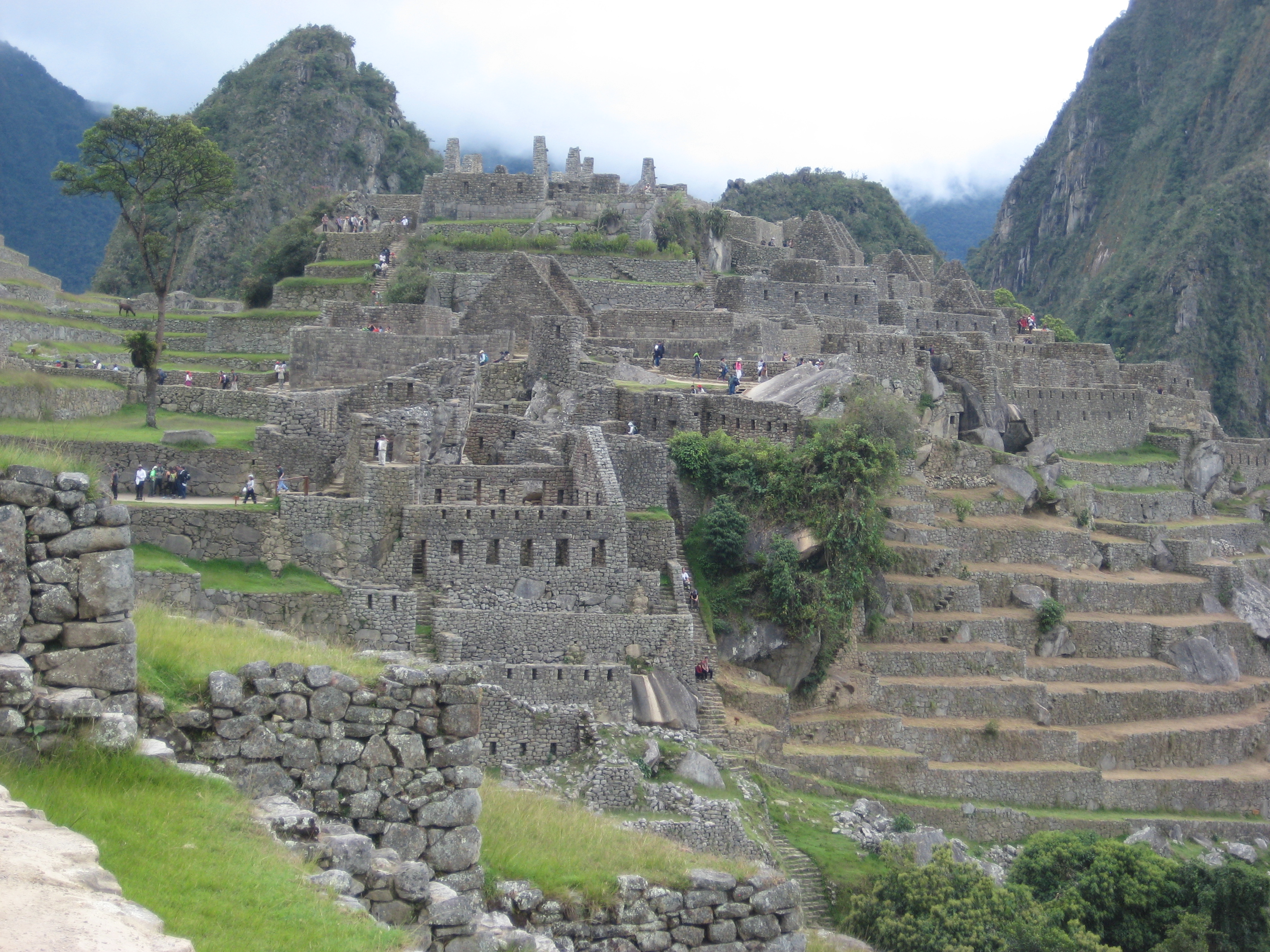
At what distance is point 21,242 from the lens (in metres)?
67.3

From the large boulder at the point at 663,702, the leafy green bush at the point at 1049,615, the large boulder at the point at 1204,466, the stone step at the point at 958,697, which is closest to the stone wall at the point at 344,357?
the large boulder at the point at 663,702

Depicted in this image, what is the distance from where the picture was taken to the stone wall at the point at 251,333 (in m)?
36.2

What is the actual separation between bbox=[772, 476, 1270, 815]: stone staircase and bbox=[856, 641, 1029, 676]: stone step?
41 mm

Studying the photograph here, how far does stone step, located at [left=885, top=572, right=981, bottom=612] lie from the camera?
31.4 meters

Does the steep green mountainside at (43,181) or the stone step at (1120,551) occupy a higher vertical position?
the steep green mountainside at (43,181)

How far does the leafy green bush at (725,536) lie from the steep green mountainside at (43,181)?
1992 inches

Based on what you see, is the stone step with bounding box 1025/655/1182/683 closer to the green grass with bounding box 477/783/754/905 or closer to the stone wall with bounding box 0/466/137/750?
the green grass with bounding box 477/783/754/905

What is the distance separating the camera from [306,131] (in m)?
86.2

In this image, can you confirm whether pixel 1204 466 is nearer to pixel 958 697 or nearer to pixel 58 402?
pixel 958 697

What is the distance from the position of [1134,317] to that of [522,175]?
103 metres

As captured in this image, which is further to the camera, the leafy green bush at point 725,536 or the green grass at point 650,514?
the leafy green bush at point 725,536

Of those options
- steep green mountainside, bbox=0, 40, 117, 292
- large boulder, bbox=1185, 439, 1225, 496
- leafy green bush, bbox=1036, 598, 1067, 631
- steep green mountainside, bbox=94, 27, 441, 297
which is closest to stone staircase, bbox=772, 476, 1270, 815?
leafy green bush, bbox=1036, 598, 1067, 631

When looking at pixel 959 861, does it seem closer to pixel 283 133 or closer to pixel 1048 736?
pixel 1048 736

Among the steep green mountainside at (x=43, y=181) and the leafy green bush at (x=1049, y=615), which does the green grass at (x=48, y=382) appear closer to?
the leafy green bush at (x=1049, y=615)
